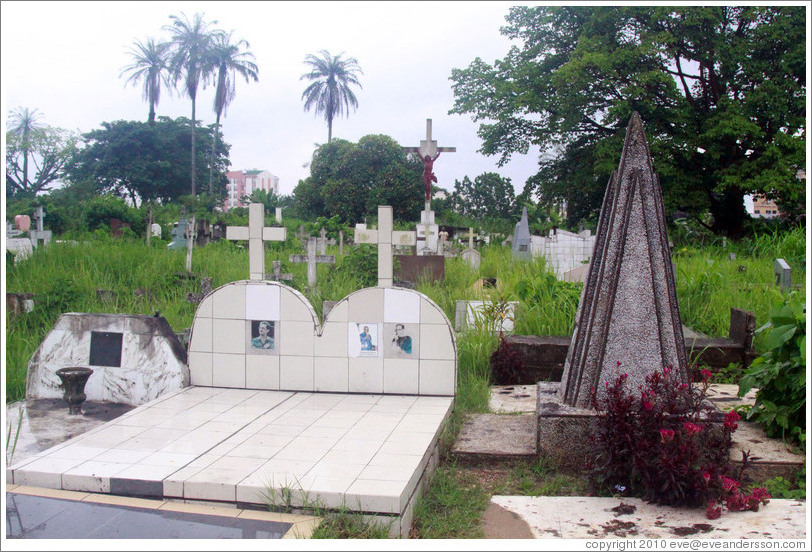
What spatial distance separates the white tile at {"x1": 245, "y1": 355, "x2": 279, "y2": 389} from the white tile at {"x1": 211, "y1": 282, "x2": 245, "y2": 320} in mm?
356

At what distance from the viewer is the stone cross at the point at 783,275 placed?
27.8ft

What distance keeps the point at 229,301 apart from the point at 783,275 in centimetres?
737

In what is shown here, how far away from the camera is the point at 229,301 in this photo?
518 cm

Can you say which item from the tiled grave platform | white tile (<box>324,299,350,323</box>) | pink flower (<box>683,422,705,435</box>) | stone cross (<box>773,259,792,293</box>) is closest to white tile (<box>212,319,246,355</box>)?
the tiled grave platform

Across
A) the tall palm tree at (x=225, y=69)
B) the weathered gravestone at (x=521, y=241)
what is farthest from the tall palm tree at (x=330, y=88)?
the weathered gravestone at (x=521, y=241)

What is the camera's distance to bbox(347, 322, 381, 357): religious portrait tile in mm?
5020

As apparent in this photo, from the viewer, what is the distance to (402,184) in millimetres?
28047

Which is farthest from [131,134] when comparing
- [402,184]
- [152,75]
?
[402,184]

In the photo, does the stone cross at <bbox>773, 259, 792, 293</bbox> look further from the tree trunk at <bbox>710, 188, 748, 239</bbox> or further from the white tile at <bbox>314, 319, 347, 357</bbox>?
the tree trunk at <bbox>710, 188, 748, 239</bbox>

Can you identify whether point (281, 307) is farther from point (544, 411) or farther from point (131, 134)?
point (131, 134)

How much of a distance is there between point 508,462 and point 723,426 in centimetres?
123

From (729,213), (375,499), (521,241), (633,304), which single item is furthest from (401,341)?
(729,213)

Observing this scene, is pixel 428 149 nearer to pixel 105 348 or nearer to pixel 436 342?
pixel 436 342

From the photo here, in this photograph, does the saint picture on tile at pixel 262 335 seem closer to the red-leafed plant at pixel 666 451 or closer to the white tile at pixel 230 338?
the white tile at pixel 230 338
